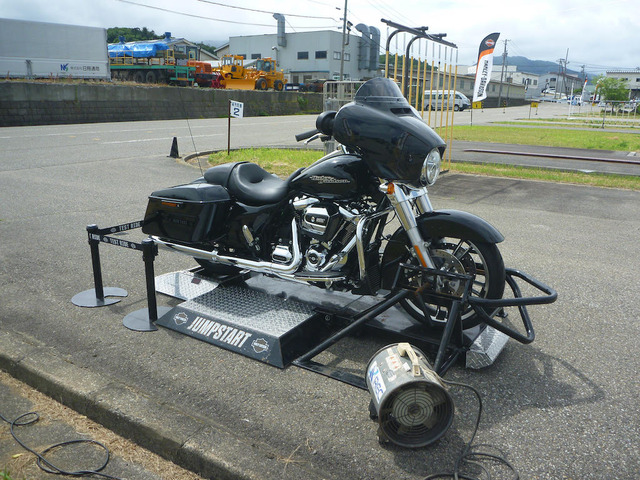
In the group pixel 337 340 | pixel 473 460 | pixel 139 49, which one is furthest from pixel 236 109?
pixel 139 49

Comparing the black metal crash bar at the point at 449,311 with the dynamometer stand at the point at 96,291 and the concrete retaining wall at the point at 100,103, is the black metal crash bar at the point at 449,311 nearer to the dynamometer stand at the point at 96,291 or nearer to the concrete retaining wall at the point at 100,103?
the dynamometer stand at the point at 96,291

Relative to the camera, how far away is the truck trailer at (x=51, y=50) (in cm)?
2806

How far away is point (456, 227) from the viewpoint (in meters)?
3.56

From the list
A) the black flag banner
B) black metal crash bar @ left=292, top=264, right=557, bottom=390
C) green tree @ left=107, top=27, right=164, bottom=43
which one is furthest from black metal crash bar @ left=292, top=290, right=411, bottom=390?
green tree @ left=107, top=27, right=164, bottom=43

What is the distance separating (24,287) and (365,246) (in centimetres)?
328

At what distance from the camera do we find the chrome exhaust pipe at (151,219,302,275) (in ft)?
13.3

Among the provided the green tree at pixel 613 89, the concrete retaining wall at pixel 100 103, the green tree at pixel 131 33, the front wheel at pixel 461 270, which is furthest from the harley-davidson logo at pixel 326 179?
the green tree at pixel 131 33

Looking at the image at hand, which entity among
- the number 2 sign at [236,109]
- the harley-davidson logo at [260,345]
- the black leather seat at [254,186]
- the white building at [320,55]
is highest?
the white building at [320,55]

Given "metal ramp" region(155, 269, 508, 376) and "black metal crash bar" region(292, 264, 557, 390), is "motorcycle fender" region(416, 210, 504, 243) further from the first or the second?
"metal ramp" region(155, 269, 508, 376)

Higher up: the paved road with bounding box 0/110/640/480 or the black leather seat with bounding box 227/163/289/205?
the black leather seat with bounding box 227/163/289/205

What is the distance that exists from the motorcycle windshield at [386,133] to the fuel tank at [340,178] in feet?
0.39

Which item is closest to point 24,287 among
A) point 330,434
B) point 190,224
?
point 190,224

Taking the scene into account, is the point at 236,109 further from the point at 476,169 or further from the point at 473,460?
the point at 473,460

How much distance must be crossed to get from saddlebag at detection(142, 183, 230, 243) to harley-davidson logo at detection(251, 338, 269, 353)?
112 centimetres
